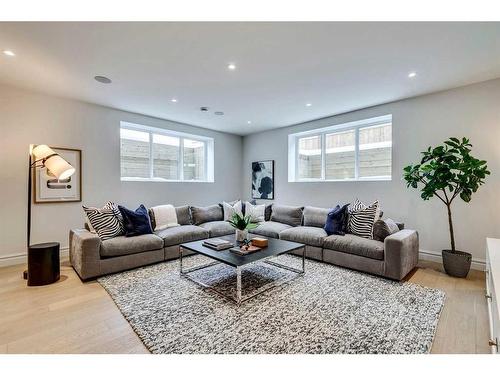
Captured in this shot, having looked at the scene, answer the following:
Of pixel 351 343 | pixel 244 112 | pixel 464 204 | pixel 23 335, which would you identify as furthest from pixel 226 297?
pixel 464 204

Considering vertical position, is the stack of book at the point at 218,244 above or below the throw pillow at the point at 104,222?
below

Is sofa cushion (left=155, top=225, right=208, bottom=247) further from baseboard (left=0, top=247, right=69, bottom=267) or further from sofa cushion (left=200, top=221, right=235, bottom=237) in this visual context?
baseboard (left=0, top=247, right=69, bottom=267)

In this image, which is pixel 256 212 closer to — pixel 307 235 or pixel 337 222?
pixel 307 235

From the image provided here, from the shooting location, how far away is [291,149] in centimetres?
546

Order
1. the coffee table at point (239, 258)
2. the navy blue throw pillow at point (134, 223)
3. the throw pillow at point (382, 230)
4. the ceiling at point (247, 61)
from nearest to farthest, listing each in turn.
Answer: the ceiling at point (247, 61) < the coffee table at point (239, 258) < the throw pillow at point (382, 230) < the navy blue throw pillow at point (134, 223)

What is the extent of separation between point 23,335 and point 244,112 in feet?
13.2

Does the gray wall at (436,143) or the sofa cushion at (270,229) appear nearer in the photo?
the gray wall at (436,143)

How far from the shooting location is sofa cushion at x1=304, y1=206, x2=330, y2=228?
13.6ft

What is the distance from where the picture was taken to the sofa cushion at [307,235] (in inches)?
139

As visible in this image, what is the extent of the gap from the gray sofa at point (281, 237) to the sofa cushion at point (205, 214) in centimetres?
32

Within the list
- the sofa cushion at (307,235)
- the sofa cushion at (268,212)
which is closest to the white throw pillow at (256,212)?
the sofa cushion at (268,212)

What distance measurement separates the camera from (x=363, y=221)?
344 centimetres

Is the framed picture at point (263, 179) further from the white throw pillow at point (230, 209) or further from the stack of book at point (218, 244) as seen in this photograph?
the stack of book at point (218, 244)

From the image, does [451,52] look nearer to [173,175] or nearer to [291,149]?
[291,149]
